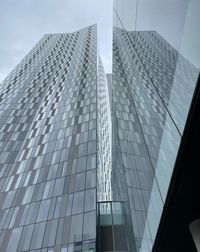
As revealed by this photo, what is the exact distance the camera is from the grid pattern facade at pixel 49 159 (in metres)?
25.3

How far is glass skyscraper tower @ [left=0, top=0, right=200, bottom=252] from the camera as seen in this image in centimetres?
647

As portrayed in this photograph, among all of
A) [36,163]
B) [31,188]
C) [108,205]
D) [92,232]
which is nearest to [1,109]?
[36,163]

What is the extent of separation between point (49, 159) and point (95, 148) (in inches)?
306

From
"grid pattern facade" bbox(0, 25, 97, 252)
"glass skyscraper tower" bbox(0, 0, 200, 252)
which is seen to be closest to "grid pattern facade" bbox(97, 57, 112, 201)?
"glass skyscraper tower" bbox(0, 0, 200, 252)

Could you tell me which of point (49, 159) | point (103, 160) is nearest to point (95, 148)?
point (49, 159)

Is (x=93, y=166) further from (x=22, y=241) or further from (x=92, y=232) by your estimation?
(x=22, y=241)

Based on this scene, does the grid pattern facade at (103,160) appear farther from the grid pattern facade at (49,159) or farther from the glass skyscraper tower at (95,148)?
the grid pattern facade at (49,159)

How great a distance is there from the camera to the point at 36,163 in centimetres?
3722

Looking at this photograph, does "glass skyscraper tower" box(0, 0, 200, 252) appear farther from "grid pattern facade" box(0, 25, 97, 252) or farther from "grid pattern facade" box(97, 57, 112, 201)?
"grid pattern facade" box(97, 57, 112, 201)

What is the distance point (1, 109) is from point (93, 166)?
1319 inches

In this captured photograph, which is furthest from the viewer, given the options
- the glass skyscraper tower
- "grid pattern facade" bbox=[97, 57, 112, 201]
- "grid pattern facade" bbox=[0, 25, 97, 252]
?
"grid pattern facade" bbox=[97, 57, 112, 201]

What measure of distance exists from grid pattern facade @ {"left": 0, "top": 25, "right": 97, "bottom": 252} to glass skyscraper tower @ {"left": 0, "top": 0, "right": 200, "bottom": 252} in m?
0.14

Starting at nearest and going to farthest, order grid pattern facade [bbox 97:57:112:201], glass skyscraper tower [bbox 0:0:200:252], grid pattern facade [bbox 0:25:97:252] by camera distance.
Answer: glass skyscraper tower [bbox 0:0:200:252] → grid pattern facade [bbox 0:25:97:252] → grid pattern facade [bbox 97:57:112:201]

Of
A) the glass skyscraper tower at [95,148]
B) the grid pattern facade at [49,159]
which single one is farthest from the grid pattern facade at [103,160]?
the grid pattern facade at [49,159]
